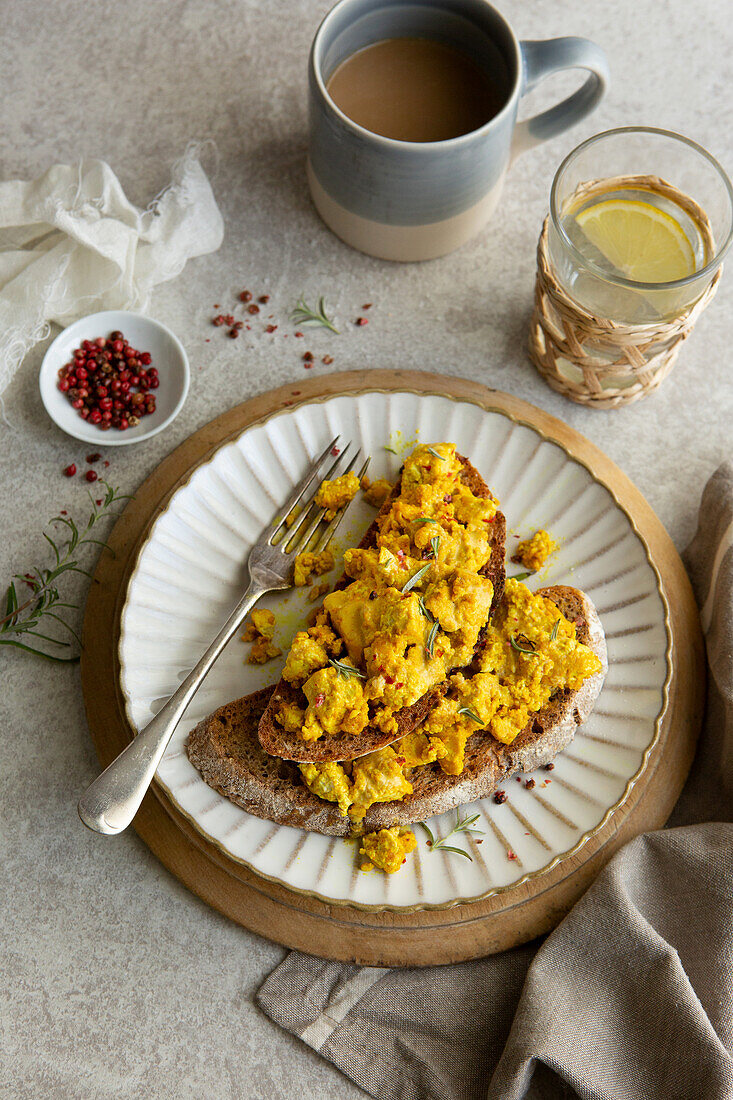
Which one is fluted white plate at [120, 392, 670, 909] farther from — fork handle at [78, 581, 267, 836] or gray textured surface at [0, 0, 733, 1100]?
gray textured surface at [0, 0, 733, 1100]

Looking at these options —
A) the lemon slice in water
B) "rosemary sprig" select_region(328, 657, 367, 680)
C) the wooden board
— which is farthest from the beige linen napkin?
the lemon slice in water

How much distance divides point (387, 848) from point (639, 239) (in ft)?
6.49

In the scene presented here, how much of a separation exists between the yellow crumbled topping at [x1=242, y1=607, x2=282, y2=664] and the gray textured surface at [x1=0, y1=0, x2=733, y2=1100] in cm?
60

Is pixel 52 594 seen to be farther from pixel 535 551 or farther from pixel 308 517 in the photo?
pixel 535 551

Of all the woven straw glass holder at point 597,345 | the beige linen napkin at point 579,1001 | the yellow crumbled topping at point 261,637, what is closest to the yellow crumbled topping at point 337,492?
the yellow crumbled topping at point 261,637

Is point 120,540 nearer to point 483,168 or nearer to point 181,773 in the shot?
point 181,773

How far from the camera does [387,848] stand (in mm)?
2457

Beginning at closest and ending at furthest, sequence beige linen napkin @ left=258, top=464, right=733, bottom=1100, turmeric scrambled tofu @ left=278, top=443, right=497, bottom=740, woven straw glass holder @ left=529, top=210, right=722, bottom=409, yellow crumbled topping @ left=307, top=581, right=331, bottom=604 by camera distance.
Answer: turmeric scrambled tofu @ left=278, top=443, right=497, bottom=740 < beige linen napkin @ left=258, top=464, right=733, bottom=1100 < woven straw glass holder @ left=529, top=210, right=722, bottom=409 < yellow crumbled topping @ left=307, top=581, right=331, bottom=604

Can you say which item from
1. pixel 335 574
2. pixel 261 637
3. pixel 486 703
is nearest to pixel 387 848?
pixel 486 703

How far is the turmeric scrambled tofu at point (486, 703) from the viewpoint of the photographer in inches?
94.6

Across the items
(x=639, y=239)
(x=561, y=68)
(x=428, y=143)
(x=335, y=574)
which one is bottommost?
(x=335, y=574)

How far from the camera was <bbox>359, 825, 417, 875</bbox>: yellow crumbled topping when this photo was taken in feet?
8.05

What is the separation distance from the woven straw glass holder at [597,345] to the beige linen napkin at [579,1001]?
2.62 ft

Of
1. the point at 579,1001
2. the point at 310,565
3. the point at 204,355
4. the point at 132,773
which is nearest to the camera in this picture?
the point at 132,773
